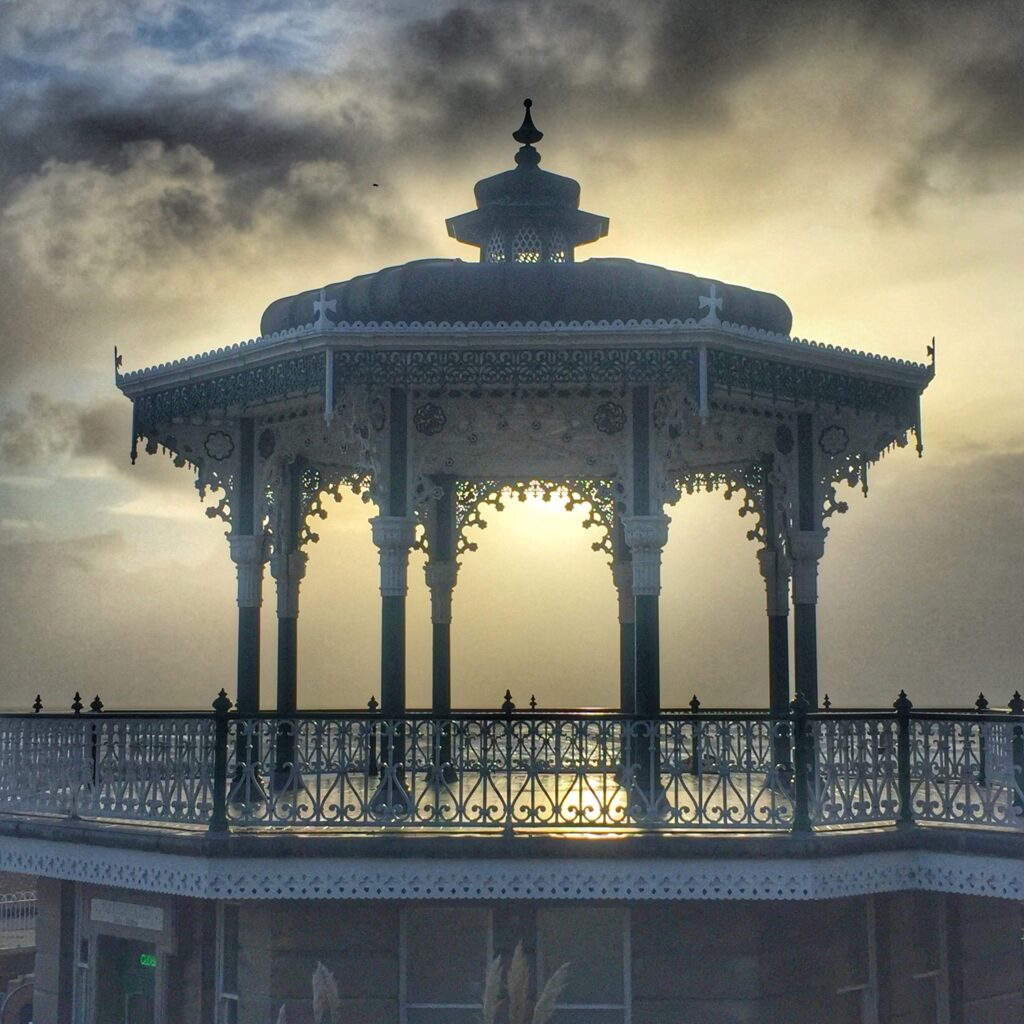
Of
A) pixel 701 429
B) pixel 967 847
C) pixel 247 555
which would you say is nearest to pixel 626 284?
pixel 701 429

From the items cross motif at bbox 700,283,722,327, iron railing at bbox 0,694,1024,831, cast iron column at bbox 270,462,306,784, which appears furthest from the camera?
cast iron column at bbox 270,462,306,784

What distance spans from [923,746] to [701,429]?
4201mm

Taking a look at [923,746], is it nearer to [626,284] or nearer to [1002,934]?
[1002,934]

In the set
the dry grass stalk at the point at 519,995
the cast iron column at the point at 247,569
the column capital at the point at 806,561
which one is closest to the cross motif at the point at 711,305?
the column capital at the point at 806,561

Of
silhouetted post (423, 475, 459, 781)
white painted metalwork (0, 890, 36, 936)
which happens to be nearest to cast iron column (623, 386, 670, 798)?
silhouetted post (423, 475, 459, 781)

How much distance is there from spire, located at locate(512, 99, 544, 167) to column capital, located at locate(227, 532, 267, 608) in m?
5.10

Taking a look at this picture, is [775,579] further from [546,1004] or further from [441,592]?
[546,1004]

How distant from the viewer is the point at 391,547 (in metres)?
14.1

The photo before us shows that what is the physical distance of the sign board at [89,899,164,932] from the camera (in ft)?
44.7

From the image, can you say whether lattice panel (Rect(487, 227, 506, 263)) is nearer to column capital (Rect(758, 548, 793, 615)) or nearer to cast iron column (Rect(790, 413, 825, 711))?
cast iron column (Rect(790, 413, 825, 711))

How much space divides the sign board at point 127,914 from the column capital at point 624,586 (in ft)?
23.1

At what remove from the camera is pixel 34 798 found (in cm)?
1401

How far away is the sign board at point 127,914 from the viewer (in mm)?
13609

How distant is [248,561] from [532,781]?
4.85 metres
